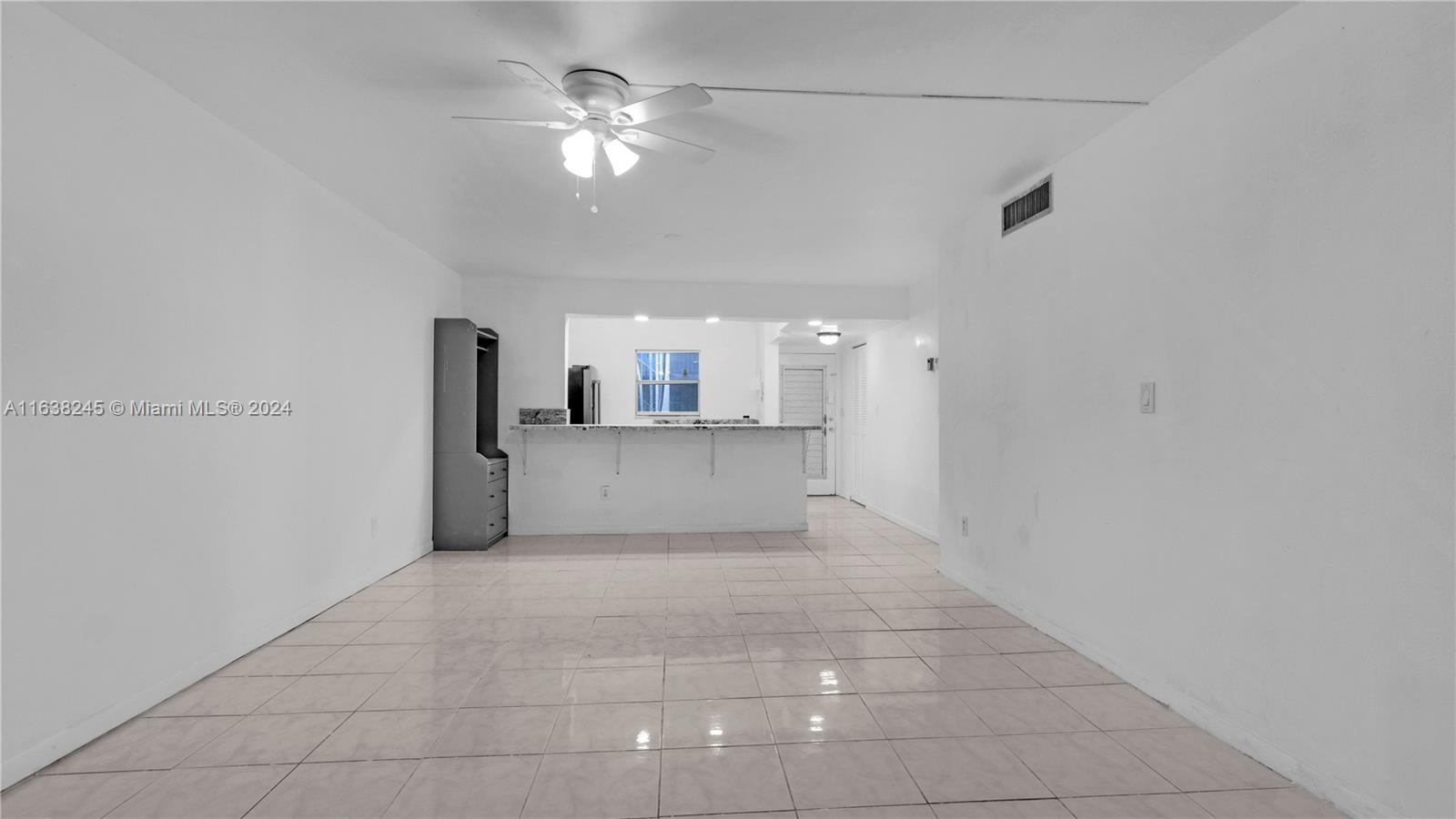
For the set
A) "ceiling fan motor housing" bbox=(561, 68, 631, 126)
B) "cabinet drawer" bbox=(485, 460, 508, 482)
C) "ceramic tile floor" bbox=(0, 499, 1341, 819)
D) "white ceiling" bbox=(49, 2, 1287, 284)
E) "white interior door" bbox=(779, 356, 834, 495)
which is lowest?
"ceramic tile floor" bbox=(0, 499, 1341, 819)

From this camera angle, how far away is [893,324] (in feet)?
22.3

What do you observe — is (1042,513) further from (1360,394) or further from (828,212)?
(828,212)

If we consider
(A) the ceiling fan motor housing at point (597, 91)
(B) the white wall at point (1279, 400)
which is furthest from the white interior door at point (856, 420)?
(A) the ceiling fan motor housing at point (597, 91)

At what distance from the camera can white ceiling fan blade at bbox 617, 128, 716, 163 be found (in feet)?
8.57

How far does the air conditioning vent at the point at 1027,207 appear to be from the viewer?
3285 mm

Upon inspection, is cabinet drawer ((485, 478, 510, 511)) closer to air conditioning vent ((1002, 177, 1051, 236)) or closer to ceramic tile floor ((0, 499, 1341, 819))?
ceramic tile floor ((0, 499, 1341, 819))

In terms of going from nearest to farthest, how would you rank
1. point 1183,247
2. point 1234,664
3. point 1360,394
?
point 1360,394
point 1234,664
point 1183,247

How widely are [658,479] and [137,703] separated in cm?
424

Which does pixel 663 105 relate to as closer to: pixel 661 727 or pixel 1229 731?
pixel 661 727

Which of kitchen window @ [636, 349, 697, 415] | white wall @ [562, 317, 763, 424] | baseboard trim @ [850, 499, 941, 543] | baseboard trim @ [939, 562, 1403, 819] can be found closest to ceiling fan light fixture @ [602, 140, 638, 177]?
baseboard trim @ [939, 562, 1403, 819]

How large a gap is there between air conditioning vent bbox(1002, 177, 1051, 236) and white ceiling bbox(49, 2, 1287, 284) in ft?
0.35

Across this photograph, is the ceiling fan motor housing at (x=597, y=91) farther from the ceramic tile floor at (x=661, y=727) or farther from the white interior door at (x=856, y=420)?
the white interior door at (x=856, y=420)

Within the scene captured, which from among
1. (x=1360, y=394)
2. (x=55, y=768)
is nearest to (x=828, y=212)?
(x=1360, y=394)

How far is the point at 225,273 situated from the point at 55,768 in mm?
1952
